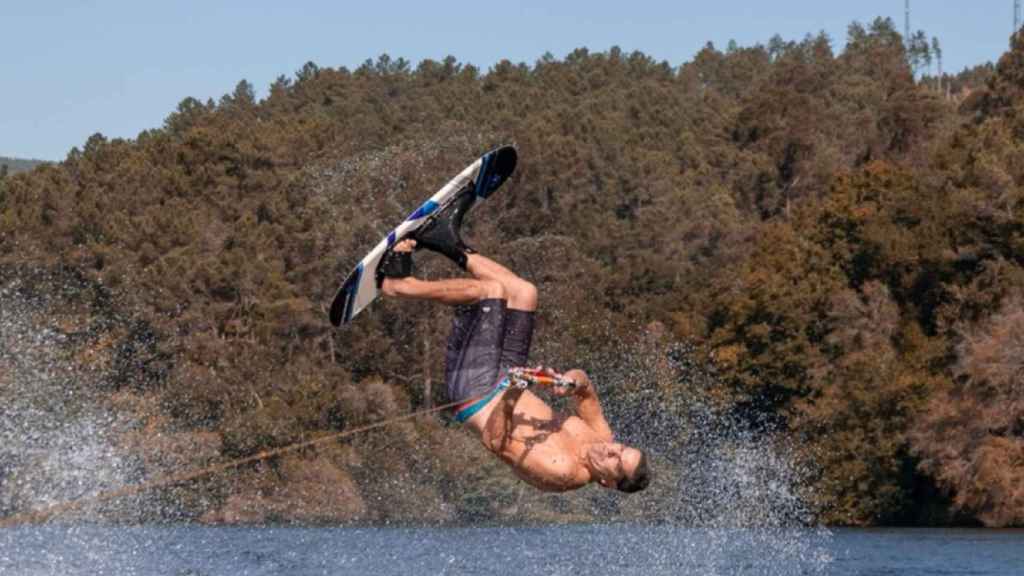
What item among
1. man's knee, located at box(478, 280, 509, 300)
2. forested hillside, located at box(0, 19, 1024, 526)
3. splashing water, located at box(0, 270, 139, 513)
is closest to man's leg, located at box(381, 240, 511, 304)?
man's knee, located at box(478, 280, 509, 300)

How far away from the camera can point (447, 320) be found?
129 feet

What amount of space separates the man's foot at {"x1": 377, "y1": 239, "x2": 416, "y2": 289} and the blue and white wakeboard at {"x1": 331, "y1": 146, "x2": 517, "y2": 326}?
0.03m

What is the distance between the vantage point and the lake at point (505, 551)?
2250cm

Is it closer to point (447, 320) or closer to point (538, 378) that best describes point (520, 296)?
point (538, 378)

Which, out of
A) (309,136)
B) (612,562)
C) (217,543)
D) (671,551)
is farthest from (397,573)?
(309,136)

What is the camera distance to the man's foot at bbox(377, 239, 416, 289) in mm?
10508

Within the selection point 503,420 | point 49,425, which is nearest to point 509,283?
point 503,420

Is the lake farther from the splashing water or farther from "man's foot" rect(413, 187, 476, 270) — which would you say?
"man's foot" rect(413, 187, 476, 270)

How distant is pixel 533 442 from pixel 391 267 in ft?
4.38

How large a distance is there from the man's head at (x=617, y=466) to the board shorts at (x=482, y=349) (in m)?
0.65

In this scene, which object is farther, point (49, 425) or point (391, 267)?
point (49, 425)

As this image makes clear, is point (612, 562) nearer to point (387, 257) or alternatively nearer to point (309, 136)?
point (387, 257)

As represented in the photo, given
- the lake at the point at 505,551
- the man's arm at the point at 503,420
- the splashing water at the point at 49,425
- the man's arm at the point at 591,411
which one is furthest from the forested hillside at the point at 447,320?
the man's arm at the point at 503,420

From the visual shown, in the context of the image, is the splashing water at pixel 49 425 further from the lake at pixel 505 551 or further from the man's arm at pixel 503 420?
the man's arm at pixel 503 420
